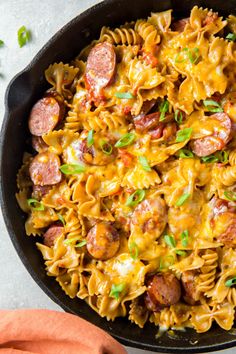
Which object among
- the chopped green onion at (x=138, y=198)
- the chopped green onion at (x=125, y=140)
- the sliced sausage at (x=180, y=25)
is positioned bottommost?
the chopped green onion at (x=138, y=198)

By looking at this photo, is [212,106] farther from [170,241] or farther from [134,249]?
[134,249]

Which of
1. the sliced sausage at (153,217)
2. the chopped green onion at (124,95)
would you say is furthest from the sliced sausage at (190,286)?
the chopped green onion at (124,95)

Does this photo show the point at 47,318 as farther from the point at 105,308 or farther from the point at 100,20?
the point at 100,20

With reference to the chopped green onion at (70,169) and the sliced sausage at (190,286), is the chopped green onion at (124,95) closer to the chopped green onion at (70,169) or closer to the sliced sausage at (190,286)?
the chopped green onion at (70,169)

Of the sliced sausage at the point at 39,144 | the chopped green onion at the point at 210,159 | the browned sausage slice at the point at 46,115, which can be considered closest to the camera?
the chopped green onion at the point at 210,159

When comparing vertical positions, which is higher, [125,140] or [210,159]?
[125,140]

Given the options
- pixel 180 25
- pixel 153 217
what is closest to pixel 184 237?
pixel 153 217
